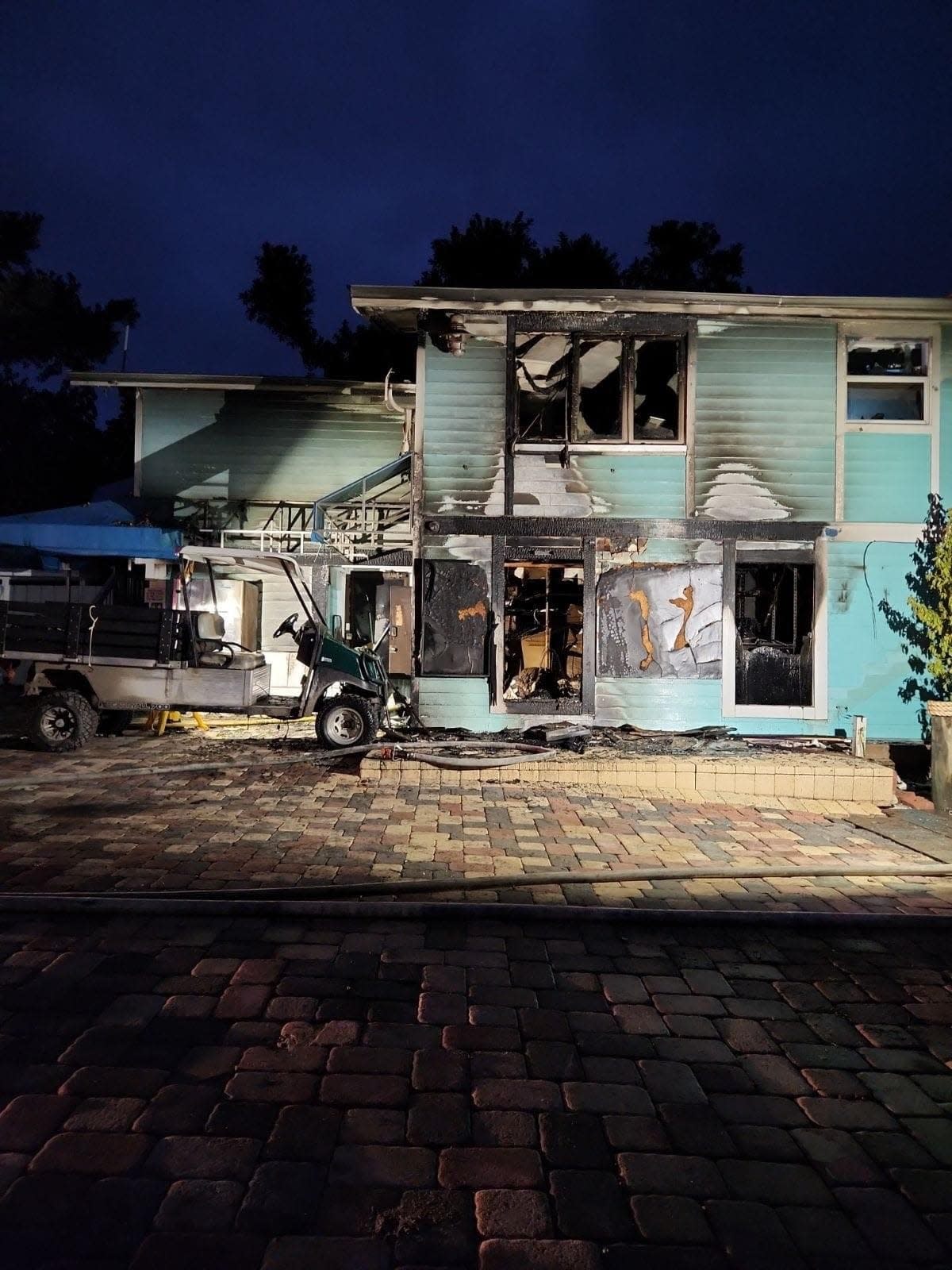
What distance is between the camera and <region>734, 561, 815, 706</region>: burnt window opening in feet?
35.3

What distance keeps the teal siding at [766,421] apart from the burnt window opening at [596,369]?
481 millimetres

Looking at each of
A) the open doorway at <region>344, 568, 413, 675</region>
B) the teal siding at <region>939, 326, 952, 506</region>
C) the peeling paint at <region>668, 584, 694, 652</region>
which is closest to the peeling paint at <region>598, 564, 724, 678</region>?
the peeling paint at <region>668, 584, 694, 652</region>

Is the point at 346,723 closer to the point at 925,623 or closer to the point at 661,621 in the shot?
the point at 661,621

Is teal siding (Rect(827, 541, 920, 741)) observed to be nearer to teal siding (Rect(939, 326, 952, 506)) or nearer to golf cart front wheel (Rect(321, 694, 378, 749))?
teal siding (Rect(939, 326, 952, 506))

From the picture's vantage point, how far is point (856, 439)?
10836mm

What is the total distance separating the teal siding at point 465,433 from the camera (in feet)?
35.8

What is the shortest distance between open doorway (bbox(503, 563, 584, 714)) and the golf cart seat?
3.47 m

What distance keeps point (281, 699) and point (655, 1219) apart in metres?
8.85

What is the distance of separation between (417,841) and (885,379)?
932cm

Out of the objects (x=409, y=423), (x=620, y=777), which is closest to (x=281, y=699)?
(x=620, y=777)

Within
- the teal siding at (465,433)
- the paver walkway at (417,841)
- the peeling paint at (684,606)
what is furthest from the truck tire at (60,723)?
the peeling paint at (684,606)

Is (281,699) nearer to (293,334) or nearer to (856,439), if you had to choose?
(856,439)

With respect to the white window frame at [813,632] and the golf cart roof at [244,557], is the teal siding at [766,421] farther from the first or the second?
the golf cart roof at [244,557]

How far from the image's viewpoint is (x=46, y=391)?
119 feet
